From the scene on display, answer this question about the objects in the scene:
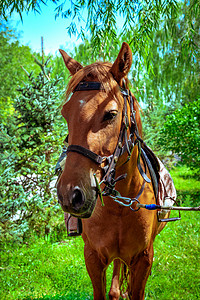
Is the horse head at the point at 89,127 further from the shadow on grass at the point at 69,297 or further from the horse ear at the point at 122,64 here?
the shadow on grass at the point at 69,297

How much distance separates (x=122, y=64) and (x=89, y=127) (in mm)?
498

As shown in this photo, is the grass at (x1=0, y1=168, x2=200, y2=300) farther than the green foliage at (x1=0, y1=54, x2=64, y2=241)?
No

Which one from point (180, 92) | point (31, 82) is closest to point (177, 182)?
point (180, 92)

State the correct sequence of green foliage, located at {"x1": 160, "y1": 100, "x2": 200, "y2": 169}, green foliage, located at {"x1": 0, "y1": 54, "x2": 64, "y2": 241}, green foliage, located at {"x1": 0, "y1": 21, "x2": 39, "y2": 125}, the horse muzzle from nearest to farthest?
1. the horse muzzle
2. green foliage, located at {"x1": 0, "y1": 54, "x2": 64, "y2": 241}
3. green foliage, located at {"x1": 160, "y1": 100, "x2": 200, "y2": 169}
4. green foliage, located at {"x1": 0, "y1": 21, "x2": 39, "y2": 125}

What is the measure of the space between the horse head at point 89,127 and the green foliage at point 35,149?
3.45m

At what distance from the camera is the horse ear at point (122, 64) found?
156cm

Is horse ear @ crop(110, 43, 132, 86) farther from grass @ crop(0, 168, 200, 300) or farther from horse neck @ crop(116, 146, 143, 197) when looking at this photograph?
grass @ crop(0, 168, 200, 300)

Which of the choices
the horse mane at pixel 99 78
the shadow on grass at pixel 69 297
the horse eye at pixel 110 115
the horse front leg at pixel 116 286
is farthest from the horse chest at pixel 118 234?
the shadow on grass at pixel 69 297

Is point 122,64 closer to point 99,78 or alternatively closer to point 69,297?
point 99,78

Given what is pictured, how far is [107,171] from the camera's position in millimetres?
1452

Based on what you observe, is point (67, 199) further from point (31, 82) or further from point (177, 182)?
point (177, 182)

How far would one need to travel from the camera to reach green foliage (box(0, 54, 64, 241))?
4754 millimetres

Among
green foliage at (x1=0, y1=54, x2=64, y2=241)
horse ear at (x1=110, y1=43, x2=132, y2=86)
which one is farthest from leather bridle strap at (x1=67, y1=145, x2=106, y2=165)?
green foliage at (x1=0, y1=54, x2=64, y2=241)

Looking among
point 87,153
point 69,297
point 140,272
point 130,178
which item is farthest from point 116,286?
point 87,153
